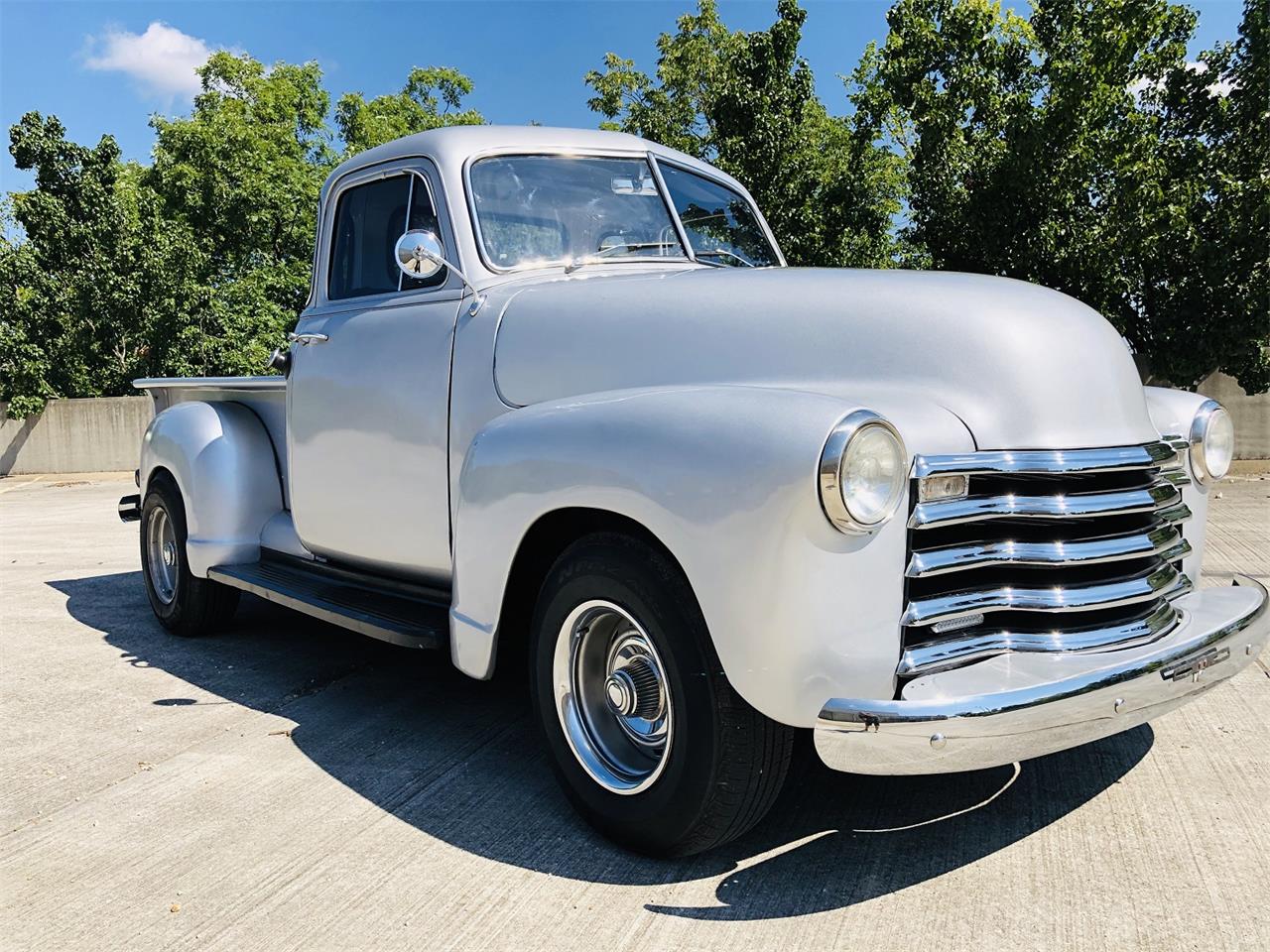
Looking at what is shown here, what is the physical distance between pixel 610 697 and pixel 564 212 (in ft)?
6.22

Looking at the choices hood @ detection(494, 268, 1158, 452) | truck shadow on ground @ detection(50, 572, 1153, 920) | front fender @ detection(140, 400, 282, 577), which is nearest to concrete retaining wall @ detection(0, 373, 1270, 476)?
front fender @ detection(140, 400, 282, 577)

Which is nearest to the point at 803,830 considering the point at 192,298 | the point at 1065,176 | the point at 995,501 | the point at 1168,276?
the point at 995,501

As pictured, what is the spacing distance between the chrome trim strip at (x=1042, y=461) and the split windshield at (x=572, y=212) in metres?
1.78

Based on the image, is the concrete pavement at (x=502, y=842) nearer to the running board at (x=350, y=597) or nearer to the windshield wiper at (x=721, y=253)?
the running board at (x=350, y=597)

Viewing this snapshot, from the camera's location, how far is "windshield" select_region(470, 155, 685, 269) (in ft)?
12.6

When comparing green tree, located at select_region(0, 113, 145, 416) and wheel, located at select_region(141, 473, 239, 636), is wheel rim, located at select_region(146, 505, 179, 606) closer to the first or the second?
wheel, located at select_region(141, 473, 239, 636)

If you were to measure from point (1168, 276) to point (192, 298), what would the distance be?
1535cm

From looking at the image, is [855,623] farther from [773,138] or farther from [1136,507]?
[773,138]

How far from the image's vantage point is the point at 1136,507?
8.89ft

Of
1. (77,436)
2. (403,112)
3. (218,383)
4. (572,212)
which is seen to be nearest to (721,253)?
(572,212)

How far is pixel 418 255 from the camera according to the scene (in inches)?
139

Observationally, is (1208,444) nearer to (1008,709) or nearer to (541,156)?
(1008,709)

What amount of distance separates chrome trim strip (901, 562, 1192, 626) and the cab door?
1839 millimetres

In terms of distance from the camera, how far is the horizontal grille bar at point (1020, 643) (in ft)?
8.00
